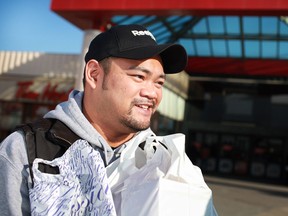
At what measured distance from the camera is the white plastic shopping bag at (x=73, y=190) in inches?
51.7

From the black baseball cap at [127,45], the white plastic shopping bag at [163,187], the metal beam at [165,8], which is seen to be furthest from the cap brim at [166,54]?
the metal beam at [165,8]

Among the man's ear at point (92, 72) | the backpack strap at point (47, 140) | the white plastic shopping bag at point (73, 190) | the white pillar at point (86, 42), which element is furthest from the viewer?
the white pillar at point (86, 42)

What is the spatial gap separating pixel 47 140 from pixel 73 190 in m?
0.26

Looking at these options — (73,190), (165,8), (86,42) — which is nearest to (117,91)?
(73,190)

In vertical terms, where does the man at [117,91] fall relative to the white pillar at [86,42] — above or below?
below

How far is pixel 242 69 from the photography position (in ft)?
62.2

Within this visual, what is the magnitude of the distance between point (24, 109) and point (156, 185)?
15.7 m

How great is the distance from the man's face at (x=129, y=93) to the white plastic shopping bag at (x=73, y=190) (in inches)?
14.0

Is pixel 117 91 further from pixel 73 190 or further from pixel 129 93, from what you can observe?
pixel 73 190

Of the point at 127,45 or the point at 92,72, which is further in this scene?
the point at 92,72

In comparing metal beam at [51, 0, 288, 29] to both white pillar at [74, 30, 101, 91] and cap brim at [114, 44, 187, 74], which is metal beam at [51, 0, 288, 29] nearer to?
white pillar at [74, 30, 101, 91]

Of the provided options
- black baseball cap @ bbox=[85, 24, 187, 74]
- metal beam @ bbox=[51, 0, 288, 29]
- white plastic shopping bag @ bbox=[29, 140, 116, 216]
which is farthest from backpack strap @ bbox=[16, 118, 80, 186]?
metal beam @ bbox=[51, 0, 288, 29]

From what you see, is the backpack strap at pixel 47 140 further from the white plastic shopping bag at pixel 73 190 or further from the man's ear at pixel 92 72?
the man's ear at pixel 92 72

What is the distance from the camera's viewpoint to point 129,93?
5.59 feet
